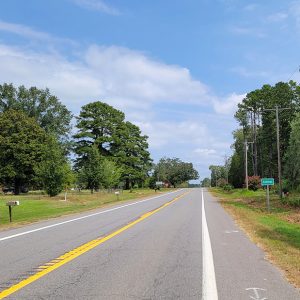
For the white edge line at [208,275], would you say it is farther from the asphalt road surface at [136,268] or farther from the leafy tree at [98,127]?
the leafy tree at [98,127]

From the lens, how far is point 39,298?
663 centimetres

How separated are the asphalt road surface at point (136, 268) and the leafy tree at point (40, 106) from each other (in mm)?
75589

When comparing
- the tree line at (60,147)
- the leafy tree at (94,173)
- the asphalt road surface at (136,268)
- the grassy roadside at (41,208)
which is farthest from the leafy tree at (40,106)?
the asphalt road surface at (136,268)

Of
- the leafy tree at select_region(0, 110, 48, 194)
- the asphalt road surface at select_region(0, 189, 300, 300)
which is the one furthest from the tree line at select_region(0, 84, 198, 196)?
the asphalt road surface at select_region(0, 189, 300, 300)

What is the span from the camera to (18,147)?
69.4 metres

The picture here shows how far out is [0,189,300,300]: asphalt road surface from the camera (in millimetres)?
7016

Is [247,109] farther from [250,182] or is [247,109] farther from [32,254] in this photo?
[32,254]

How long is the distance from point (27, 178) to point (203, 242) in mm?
62494

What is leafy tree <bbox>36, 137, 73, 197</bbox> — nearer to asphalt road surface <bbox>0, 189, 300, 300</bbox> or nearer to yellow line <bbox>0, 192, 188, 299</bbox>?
asphalt road surface <bbox>0, 189, 300, 300</bbox>

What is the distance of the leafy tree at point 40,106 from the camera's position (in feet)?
286

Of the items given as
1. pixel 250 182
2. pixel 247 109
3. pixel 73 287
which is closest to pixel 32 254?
pixel 73 287

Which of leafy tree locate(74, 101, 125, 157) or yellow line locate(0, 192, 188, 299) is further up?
leafy tree locate(74, 101, 125, 157)

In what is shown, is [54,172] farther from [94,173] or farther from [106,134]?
[106,134]

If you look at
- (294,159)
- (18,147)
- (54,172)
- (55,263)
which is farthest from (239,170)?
(55,263)
